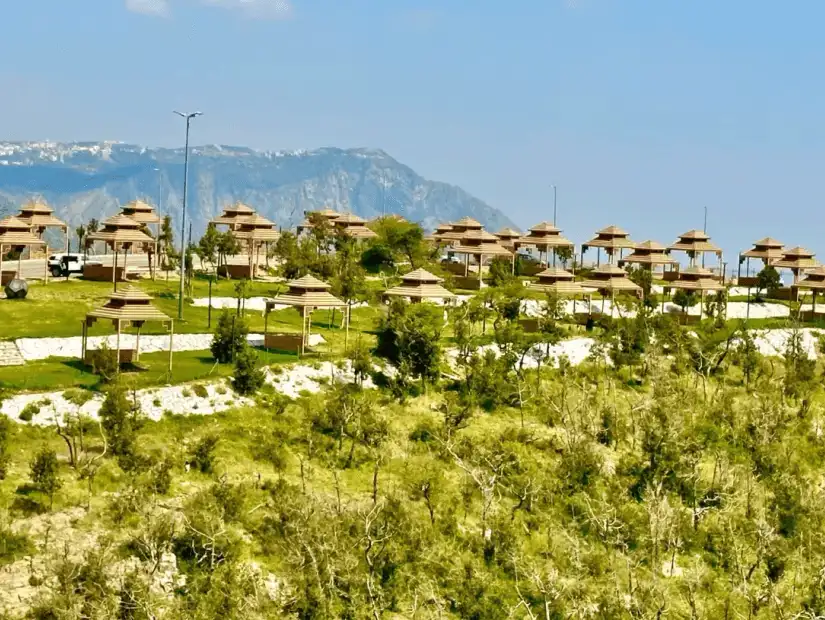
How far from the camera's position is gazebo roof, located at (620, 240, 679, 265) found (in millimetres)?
77875

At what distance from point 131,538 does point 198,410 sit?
8.96 m

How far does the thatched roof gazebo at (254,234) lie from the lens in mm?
70250

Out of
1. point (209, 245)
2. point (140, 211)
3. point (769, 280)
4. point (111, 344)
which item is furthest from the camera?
point (769, 280)

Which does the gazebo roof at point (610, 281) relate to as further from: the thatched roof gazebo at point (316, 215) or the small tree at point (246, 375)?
the small tree at point (246, 375)

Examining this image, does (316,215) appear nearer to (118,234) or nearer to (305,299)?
(118,234)

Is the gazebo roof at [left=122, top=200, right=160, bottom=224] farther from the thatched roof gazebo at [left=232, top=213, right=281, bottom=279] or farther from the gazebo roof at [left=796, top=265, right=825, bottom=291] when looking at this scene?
the gazebo roof at [left=796, top=265, right=825, bottom=291]

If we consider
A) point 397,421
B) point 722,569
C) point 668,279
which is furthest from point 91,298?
point 668,279

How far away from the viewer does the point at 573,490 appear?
4522 centimetres

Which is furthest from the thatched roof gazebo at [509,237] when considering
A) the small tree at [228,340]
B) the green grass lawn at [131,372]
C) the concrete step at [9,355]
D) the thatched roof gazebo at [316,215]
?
the concrete step at [9,355]

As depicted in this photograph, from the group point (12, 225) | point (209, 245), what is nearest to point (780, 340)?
point (209, 245)

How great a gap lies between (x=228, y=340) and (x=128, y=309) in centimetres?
424

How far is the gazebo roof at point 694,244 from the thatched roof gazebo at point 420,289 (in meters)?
26.7

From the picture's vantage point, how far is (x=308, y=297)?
171 feet

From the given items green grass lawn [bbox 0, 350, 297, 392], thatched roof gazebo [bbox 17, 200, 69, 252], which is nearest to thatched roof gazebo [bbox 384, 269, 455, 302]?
green grass lawn [bbox 0, 350, 297, 392]
